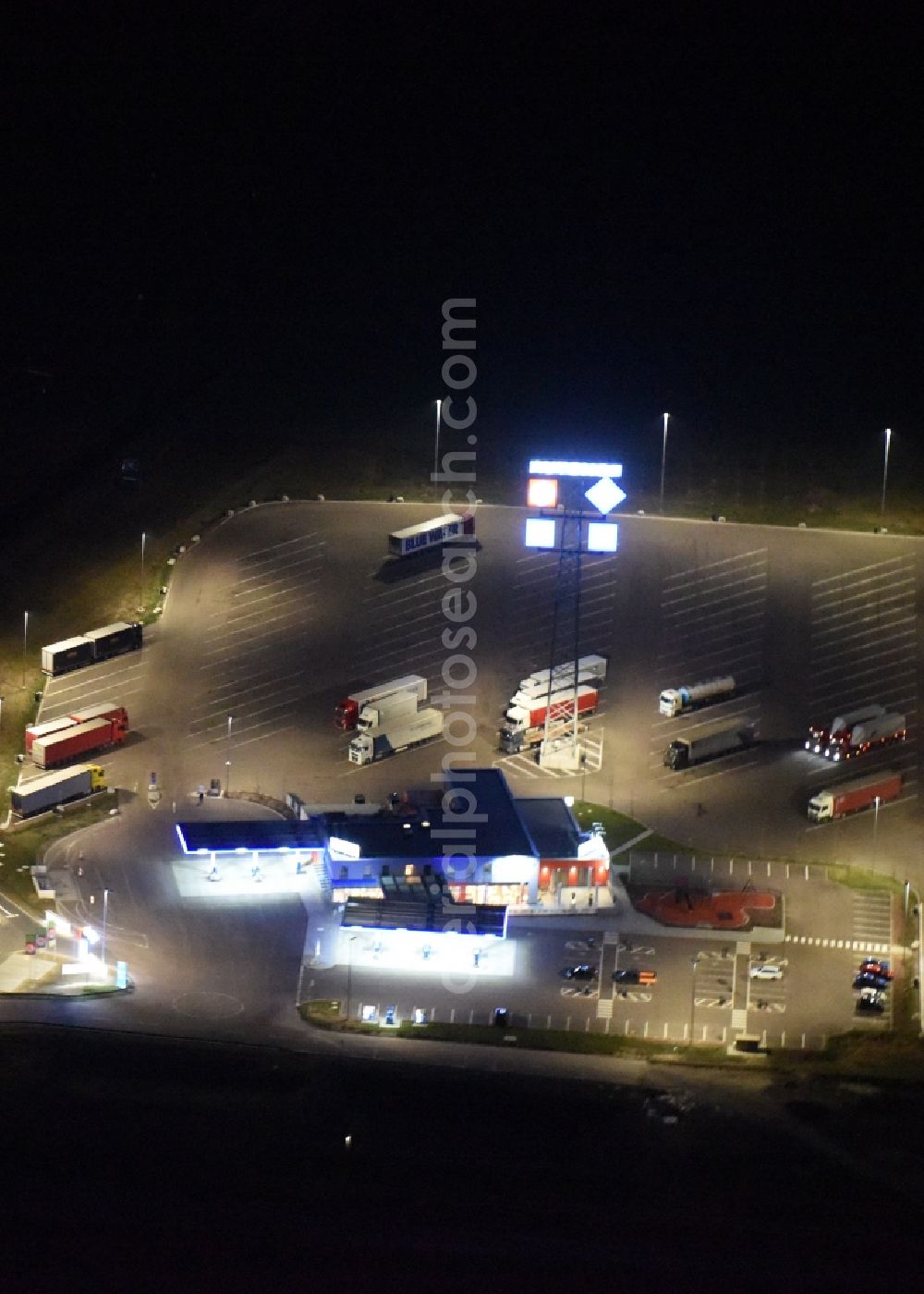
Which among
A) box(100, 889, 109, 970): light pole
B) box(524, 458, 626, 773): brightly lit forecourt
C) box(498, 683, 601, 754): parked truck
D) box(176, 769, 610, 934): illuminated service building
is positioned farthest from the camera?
box(498, 683, 601, 754): parked truck

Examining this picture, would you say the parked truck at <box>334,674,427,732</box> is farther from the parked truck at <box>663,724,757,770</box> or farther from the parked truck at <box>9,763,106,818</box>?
the parked truck at <box>663,724,757,770</box>

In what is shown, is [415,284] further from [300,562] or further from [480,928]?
[480,928]

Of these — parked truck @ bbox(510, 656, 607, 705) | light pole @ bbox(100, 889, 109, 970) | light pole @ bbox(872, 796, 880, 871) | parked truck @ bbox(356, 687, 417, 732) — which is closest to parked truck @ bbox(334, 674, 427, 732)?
parked truck @ bbox(356, 687, 417, 732)

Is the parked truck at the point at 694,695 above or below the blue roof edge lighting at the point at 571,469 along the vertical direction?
below

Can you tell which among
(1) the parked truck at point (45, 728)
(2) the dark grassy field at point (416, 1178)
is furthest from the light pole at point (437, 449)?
(2) the dark grassy field at point (416, 1178)

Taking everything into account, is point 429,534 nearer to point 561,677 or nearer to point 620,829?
point 561,677

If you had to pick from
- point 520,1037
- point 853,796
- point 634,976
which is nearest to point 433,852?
point 634,976

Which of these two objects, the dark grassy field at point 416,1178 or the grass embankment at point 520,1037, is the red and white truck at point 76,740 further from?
the grass embankment at point 520,1037
